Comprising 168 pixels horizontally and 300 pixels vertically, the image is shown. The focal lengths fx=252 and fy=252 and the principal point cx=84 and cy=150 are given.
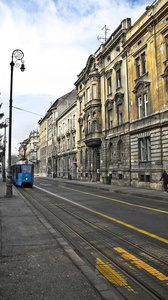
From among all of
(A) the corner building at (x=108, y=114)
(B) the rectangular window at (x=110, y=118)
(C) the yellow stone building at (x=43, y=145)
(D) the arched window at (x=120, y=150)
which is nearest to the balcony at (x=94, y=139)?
(A) the corner building at (x=108, y=114)

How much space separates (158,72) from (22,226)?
59.8 feet

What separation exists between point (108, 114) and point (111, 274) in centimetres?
2772

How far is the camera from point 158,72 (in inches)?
832

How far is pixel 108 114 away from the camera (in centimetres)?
3089

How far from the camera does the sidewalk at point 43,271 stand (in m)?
3.31

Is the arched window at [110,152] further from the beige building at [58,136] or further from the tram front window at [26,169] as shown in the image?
the beige building at [58,136]

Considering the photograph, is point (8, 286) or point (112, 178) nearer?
point (8, 286)

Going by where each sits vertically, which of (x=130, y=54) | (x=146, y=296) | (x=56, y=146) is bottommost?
(x=146, y=296)

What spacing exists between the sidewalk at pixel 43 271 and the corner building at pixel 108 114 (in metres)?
20.1

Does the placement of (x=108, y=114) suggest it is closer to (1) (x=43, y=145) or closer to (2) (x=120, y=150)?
(2) (x=120, y=150)

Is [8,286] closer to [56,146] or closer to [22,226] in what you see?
[22,226]

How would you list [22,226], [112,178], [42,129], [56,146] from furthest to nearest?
[42,129] < [56,146] < [112,178] < [22,226]

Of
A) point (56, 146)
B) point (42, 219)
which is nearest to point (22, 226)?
point (42, 219)

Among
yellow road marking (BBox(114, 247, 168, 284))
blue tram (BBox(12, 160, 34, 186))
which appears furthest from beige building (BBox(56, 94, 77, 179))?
yellow road marking (BBox(114, 247, 168, 284))
